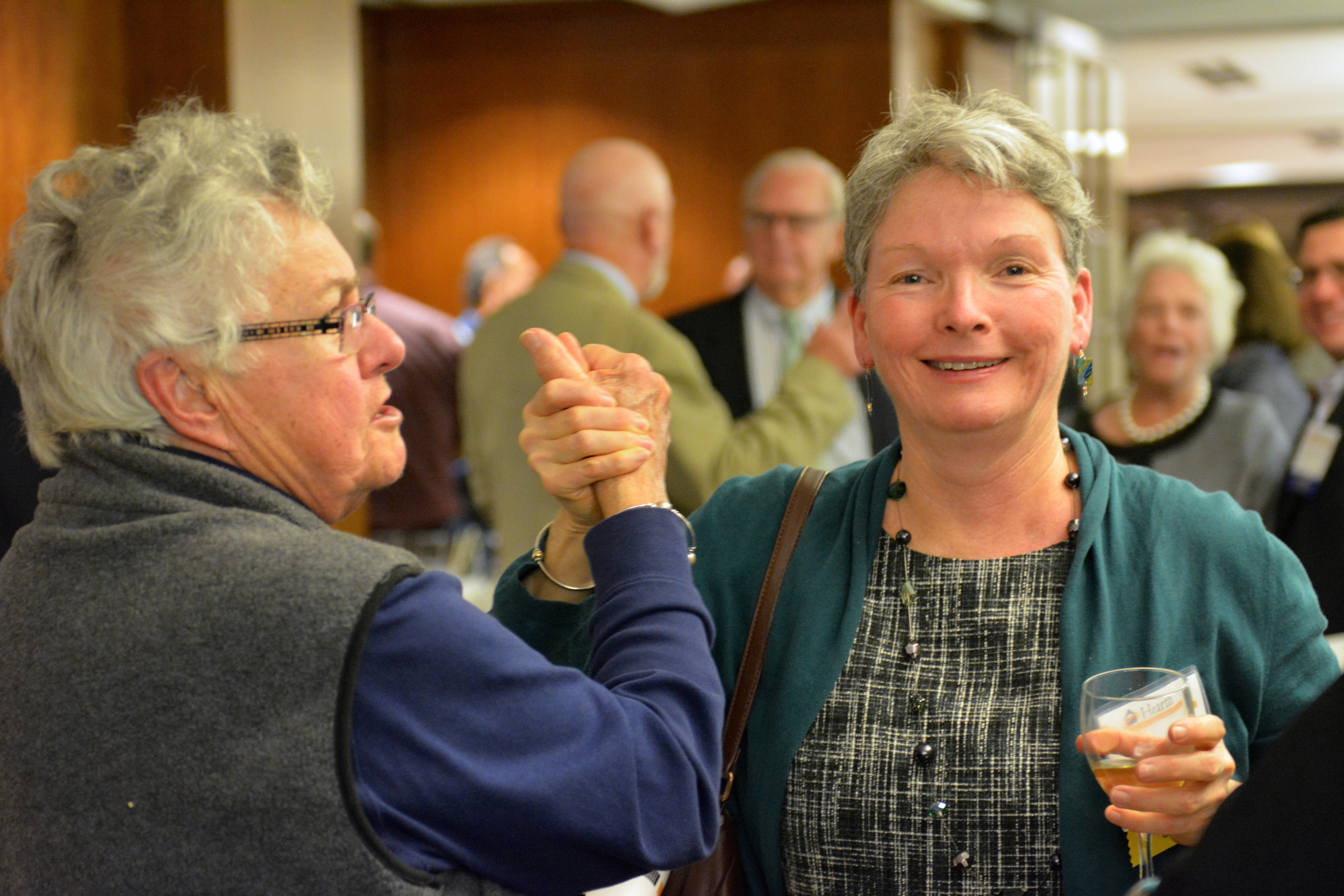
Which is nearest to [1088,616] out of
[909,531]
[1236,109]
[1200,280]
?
[909,531]

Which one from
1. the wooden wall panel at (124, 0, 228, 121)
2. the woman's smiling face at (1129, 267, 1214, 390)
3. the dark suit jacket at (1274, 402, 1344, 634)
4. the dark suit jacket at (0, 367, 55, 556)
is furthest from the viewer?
the wooden wall panel at (124, 0, 228, 121)

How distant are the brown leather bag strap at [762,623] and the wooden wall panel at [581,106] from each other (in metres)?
6.01

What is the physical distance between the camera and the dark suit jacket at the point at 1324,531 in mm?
2811

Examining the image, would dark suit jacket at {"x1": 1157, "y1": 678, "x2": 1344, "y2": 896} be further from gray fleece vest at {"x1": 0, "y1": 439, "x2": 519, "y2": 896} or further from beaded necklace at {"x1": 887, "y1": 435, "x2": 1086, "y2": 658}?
beaded necklace at {"x1": 887, "y1": 435, "x2": 1086, "y2": 658}

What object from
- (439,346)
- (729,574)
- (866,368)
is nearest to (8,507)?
(729,574)

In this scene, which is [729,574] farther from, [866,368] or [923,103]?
[923,103]

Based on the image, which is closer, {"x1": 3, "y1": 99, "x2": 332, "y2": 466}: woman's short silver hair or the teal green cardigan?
{"x1": 3, "y1": 99, "x2": 332, "y2": 466}: woman's short silver hair

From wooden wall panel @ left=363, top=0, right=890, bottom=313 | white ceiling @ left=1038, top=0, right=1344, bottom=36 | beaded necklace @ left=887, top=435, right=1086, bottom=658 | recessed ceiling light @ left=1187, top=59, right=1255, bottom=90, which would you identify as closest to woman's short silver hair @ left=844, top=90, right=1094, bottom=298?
beaded necklace @ left=887, top=435, right=1086, bottom=658

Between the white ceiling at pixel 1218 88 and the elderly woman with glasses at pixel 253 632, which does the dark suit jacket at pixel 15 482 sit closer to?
the elderly woman with glasses at pixel 253 632

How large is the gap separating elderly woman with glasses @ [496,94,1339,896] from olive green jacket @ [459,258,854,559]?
127cm

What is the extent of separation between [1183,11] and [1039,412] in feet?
26.6

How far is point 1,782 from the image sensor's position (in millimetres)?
1222

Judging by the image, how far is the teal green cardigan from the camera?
1.54 m

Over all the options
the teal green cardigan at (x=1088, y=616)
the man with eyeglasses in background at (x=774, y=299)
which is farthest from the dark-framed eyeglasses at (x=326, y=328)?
the man with eyeglasses in background at (x=774, y=299)
